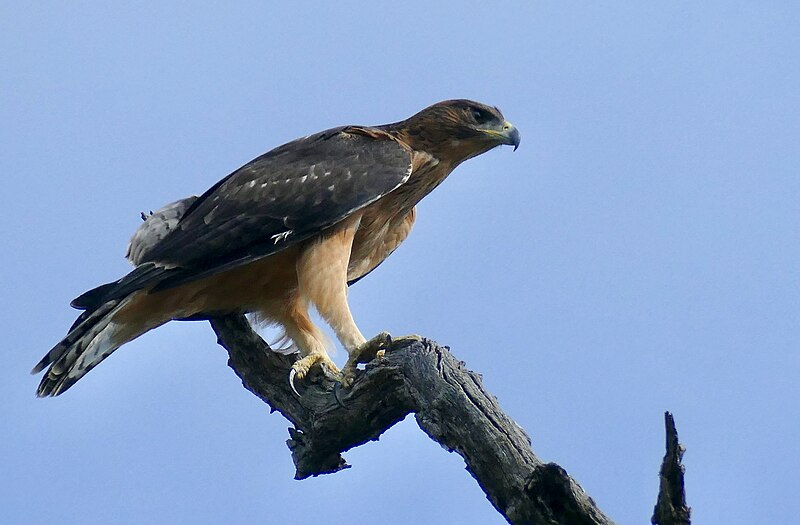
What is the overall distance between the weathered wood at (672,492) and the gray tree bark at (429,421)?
Result: 0.14 feet

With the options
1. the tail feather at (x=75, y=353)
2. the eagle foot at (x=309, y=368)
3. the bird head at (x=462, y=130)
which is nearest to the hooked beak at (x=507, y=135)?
the bird head at (x=462, y=130)

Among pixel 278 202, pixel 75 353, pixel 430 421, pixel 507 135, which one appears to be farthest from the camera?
pixel 507 135

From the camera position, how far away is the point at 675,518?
4430mm

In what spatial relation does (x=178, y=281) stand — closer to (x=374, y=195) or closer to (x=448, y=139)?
(x=374, y=195)

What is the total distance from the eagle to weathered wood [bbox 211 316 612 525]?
9.7 inches

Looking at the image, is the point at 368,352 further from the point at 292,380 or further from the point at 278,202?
the point at 278,202

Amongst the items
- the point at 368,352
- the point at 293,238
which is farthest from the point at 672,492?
the point at 293,238

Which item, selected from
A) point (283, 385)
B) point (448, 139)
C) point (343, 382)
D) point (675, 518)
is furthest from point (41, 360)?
point (675, 518)

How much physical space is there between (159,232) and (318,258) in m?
1.33

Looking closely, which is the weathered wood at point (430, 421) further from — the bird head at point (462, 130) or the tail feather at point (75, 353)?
the bird head at point (462, 130)

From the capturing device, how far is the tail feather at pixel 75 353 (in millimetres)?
6984

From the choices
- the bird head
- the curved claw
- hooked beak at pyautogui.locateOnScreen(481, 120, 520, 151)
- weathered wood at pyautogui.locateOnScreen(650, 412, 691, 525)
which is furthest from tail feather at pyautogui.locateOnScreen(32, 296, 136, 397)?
weathered wood at pyautogui.locateOnScreen(650, 412, 691, 525)

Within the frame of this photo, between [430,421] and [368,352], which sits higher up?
[368,352]

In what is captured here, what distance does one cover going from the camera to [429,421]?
5.65 meters
